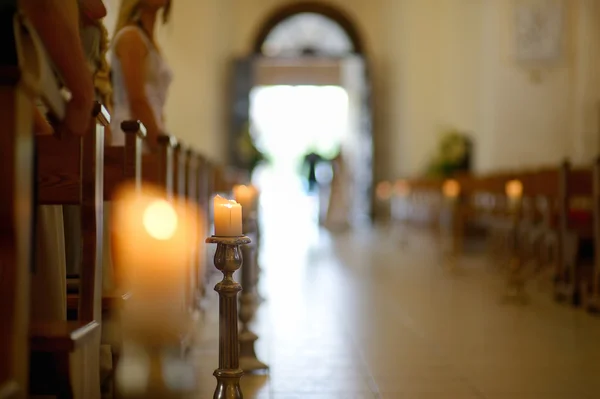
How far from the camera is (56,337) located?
146 cm

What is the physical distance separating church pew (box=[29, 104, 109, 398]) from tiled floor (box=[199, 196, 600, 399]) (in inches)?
35.6

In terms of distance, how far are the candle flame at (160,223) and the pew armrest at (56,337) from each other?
57 centimetres

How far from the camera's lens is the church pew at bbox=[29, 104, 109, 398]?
164 cm

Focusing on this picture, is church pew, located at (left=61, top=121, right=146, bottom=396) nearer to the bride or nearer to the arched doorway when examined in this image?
the bride

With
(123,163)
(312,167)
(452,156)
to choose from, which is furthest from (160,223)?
(312,167)

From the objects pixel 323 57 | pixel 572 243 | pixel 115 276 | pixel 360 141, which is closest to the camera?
pixel 115 276

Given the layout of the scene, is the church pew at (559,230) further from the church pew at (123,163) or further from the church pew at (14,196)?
the church pew at (14,196)

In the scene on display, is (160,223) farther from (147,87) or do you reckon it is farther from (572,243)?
(572,243)

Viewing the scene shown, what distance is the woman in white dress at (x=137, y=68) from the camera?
3.32 metres

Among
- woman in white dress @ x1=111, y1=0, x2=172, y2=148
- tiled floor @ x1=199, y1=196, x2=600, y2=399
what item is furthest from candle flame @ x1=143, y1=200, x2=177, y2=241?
woman in white dress @ x1=111, y1=0, x2=172, y2=148

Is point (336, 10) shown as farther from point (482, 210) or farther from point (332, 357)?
point (332, 357)

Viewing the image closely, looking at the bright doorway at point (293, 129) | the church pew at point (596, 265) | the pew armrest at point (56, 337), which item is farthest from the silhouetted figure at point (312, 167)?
the pew armrest at point (56, 337)

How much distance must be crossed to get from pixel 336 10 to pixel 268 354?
14771mm

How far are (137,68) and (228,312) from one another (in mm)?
1718
